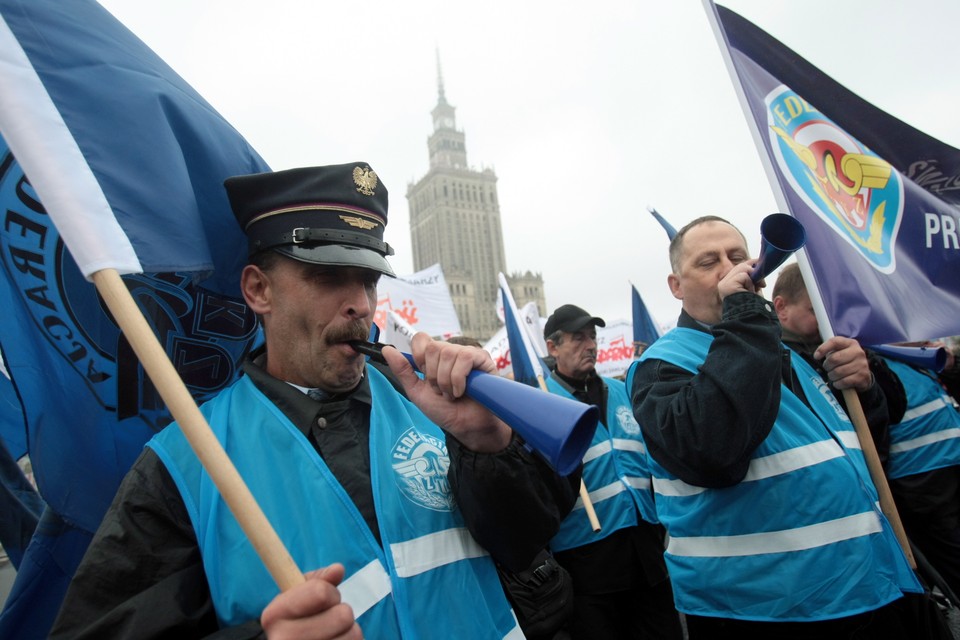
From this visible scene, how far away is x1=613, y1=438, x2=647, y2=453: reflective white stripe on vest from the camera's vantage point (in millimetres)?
3945

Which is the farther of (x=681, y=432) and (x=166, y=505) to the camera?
(x=681, y=432)

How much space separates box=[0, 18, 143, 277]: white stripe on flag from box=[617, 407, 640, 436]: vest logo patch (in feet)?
11.3

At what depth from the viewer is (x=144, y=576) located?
1.26 m

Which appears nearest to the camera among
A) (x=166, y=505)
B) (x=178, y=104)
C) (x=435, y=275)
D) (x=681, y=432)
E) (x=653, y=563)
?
(x=166, y=505)

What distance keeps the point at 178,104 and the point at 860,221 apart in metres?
2.95

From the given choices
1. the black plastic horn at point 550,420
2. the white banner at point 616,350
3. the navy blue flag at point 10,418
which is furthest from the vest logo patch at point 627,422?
the white banner at point 616,350

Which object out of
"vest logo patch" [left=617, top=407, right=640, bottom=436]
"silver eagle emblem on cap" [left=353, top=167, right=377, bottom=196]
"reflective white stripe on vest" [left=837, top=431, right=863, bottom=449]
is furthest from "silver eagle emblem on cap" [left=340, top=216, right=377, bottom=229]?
"vest logo patch" [left=617, top=407, right=640, bottom=436]

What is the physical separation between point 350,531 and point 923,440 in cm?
343

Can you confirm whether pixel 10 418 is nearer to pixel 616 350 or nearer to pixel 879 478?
pixel 879 478

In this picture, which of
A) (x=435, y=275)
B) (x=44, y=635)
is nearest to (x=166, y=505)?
(x=44, y=635)

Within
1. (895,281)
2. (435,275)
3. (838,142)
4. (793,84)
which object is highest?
(435,275)

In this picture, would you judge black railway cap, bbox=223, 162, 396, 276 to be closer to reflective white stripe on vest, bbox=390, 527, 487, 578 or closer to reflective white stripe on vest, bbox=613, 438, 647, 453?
reflective white stripe on vest, bbox=390, 527, 487, 578

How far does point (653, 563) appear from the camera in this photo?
3600 millimetres

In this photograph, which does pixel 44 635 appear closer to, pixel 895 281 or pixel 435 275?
pixel 895 281
